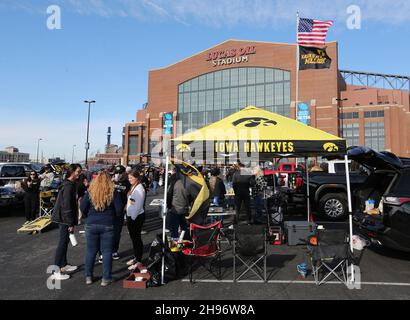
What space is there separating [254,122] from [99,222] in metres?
3.70

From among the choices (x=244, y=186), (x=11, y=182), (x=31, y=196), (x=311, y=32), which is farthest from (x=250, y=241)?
(x=311, y=32)

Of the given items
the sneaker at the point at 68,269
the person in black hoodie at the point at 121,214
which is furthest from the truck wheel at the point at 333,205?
the sneaker at the point at 68,269

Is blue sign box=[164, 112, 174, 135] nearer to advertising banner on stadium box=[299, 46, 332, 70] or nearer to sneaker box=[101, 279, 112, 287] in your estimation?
advertising banner on stadium box=[299, 46, 332, 70]

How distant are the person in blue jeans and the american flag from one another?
698 inches

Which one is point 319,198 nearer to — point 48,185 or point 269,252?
point 269,252

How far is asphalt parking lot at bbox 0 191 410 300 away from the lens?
4266mm

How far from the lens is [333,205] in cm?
994

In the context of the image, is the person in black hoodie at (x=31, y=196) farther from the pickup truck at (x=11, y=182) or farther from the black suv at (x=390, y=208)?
the black suv at (x=390, y=208)

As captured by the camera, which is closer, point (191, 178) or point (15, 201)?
point (191, 178)

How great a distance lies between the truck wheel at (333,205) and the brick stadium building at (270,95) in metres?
50.0

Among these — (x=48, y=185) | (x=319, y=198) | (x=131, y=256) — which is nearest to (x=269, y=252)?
(x=131, y=256)

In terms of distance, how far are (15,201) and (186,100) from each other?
59.7m

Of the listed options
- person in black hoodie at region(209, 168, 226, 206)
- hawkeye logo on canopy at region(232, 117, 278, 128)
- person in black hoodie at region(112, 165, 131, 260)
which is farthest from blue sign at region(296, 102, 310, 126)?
person in black hoodie at region(112, 165, 131, 260)

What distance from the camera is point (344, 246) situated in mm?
4676
